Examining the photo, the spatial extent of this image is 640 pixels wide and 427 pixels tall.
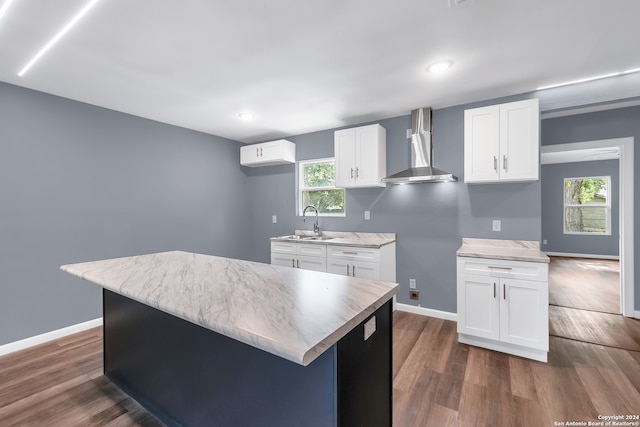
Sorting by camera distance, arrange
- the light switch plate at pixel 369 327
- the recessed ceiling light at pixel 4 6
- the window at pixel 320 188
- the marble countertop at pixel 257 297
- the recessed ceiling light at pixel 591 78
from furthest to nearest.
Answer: the window at pixel 320 188 < the recessed ceiling light at pixel 591 78 < the recessed ceiling light at pixel 4 6 < the light switch plate at pixel 369 327 < the marble countertop at pixel 257 297

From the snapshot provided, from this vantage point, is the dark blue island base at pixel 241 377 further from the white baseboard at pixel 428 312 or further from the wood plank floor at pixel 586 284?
the wood plank floor at pixel 586 284

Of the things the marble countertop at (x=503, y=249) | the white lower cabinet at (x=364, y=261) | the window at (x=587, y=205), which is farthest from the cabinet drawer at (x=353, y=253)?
the window at (x=587, y=205)

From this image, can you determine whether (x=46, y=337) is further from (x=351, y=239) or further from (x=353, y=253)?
(x=351, y=239)

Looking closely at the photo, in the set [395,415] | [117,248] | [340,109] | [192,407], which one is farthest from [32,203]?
[395,415]

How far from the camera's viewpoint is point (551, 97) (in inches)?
113

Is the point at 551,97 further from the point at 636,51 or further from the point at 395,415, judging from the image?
the point at 395,415

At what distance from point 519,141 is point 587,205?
619cm

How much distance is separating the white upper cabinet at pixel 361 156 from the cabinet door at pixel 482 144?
976mm

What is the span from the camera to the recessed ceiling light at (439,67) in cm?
230

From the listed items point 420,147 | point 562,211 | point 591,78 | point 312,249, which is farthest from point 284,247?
point 562,211

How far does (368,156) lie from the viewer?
356cm

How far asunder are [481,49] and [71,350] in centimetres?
435

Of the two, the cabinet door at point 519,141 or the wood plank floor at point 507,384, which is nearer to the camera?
the wood plank floor at point 507,384

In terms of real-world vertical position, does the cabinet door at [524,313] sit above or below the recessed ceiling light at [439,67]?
below
